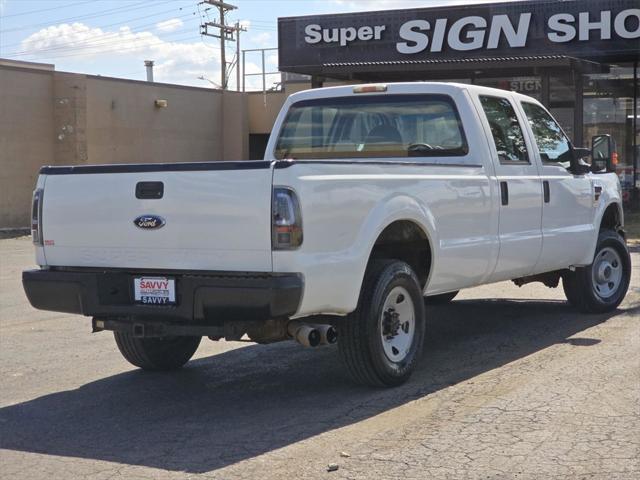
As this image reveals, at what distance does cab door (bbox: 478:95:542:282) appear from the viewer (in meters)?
7.71

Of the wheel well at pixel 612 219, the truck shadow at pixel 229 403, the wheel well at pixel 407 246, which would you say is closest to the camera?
the truck shadow at pixel 229 403

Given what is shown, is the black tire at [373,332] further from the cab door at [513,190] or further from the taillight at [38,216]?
the taillight at [38,216]

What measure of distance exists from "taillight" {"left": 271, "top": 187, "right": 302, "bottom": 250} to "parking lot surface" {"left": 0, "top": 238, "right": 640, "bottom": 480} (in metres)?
1.13

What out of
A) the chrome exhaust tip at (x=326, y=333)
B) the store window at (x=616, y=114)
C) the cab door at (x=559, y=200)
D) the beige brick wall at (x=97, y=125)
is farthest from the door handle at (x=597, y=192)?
the beige brick wall at (x=97, y=125)

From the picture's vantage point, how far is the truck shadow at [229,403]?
5391 mm

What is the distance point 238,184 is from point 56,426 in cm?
192

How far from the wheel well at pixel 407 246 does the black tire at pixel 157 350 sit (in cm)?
168

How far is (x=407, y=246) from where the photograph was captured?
698cm

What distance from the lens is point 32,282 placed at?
6.34m

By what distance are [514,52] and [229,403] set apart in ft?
53.2

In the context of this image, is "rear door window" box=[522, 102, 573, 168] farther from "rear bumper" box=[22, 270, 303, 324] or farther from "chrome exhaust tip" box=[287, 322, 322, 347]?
"rear bumper" box=[22, 270, 303, 324]

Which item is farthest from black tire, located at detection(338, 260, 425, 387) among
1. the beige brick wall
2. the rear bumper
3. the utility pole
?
the utility pole

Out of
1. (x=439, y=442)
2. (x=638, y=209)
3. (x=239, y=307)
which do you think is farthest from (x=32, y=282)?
(x=638, y=209)

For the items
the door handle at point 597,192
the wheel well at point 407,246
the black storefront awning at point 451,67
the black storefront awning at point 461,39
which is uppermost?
the black storefront awning at point 461,39
